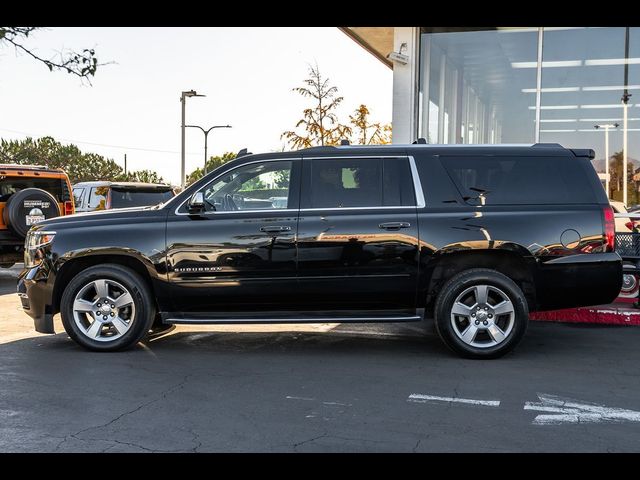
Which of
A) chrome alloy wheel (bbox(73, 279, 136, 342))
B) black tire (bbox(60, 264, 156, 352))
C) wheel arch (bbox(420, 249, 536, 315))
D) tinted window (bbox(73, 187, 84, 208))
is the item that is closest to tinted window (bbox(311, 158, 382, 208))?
wheel arch (bbox(420, 249, 536, 315))

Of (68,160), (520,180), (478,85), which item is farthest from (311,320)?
(68,160)

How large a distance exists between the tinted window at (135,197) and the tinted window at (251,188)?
8.48 m

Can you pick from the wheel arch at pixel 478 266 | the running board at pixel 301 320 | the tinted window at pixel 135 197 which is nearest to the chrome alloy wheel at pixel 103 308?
Answer: the running board at pixel 301 320

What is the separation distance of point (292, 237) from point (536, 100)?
8398 mm

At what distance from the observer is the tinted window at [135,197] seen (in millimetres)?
15094

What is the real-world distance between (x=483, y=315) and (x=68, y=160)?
283 feet

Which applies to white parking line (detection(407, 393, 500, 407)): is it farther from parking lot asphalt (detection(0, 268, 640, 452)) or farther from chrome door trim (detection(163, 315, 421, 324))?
chrome door trim (detection(163, 315, 421, 324))

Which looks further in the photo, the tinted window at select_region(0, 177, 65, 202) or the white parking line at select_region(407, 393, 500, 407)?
the tinted window at select_region(0, 177, 65, 202)

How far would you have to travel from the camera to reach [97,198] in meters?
16.4

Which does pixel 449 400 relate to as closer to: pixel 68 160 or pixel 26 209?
pixel 26 209

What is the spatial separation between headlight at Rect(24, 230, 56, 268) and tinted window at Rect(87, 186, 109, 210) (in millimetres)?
8883

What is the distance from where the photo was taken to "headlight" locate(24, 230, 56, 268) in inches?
273

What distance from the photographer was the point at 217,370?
6.18 m
